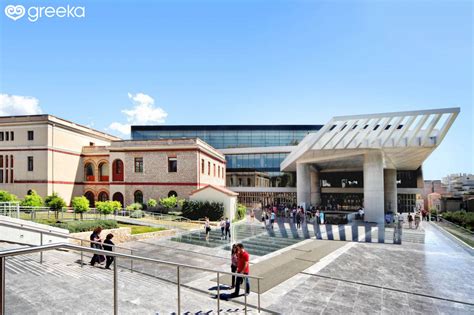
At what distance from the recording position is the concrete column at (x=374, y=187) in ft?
83.8

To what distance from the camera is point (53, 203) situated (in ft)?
63.9

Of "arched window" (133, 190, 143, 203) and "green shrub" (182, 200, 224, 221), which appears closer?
"green shrub" (182, 200, 224, 221)

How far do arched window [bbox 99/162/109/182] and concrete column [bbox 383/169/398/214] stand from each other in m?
36.3

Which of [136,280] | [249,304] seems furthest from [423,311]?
[136,280]


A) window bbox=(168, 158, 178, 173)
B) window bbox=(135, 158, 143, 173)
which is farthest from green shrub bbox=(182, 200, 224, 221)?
window bbox=(135, 158, 143, 173)

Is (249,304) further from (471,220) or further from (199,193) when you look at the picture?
(471,220)

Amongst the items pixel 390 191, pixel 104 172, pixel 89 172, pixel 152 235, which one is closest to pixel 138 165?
pixel 104 172

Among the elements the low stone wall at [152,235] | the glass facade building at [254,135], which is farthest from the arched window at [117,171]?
the glass facade building at [254,135]

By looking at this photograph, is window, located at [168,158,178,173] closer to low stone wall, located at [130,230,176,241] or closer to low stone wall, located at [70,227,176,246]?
low stone wall, located at [130,230,176,241]

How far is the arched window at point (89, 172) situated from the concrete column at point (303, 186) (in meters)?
25.2

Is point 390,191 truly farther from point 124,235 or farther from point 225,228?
point 124,235

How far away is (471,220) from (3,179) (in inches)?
1869

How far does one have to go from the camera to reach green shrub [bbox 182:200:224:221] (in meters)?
25.9

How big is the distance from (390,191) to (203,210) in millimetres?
26033
